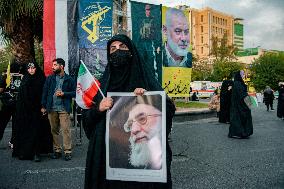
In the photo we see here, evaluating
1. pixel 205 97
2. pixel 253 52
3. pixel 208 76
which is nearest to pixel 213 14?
pixel 253 52

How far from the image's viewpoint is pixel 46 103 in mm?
7133

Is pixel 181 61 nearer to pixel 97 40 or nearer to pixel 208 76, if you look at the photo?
pixel 97 40

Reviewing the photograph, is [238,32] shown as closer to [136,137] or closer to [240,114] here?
[240,114]

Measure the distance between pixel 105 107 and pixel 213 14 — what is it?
444ft

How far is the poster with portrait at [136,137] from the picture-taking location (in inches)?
106

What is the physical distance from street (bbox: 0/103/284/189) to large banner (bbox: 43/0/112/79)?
190cm

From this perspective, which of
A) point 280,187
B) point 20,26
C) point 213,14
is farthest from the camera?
point 213,14

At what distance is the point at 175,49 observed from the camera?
11.5m

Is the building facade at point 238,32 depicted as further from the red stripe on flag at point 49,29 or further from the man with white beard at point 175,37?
the red stripe on flag at point 49,29

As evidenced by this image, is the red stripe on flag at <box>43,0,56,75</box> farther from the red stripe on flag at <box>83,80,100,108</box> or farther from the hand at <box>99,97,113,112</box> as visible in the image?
the hand at <box>99,97,113,112</box>

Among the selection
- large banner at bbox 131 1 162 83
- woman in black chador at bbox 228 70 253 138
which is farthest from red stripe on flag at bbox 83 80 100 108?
woman in black chador at bbox 228 70 253 138

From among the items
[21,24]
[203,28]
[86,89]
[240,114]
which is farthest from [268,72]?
[86,89]

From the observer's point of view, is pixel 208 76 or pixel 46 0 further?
pixel 208 76

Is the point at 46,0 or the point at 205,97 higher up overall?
the point at 46,0
